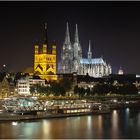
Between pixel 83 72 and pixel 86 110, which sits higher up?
pixel 83 72

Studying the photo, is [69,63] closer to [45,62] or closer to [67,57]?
[67,57]

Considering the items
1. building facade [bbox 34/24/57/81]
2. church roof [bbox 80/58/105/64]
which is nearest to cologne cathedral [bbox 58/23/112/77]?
church roof [bbox 80/58/105/64]

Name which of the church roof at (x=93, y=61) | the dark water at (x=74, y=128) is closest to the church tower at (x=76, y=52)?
the church roof at (x=93, y=61)

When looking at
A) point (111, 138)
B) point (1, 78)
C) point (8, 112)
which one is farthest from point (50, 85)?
point (111, 138)

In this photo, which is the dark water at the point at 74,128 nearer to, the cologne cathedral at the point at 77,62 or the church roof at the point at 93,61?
the cologne cathedral at the point at 77,62

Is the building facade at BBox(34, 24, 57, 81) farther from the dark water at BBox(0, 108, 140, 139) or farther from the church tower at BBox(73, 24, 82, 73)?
the dark water at BBox(0, 108, 140, 139)

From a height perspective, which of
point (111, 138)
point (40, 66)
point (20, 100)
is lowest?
point (111, 138)

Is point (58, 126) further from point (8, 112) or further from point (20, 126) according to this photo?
point (8, 112)
